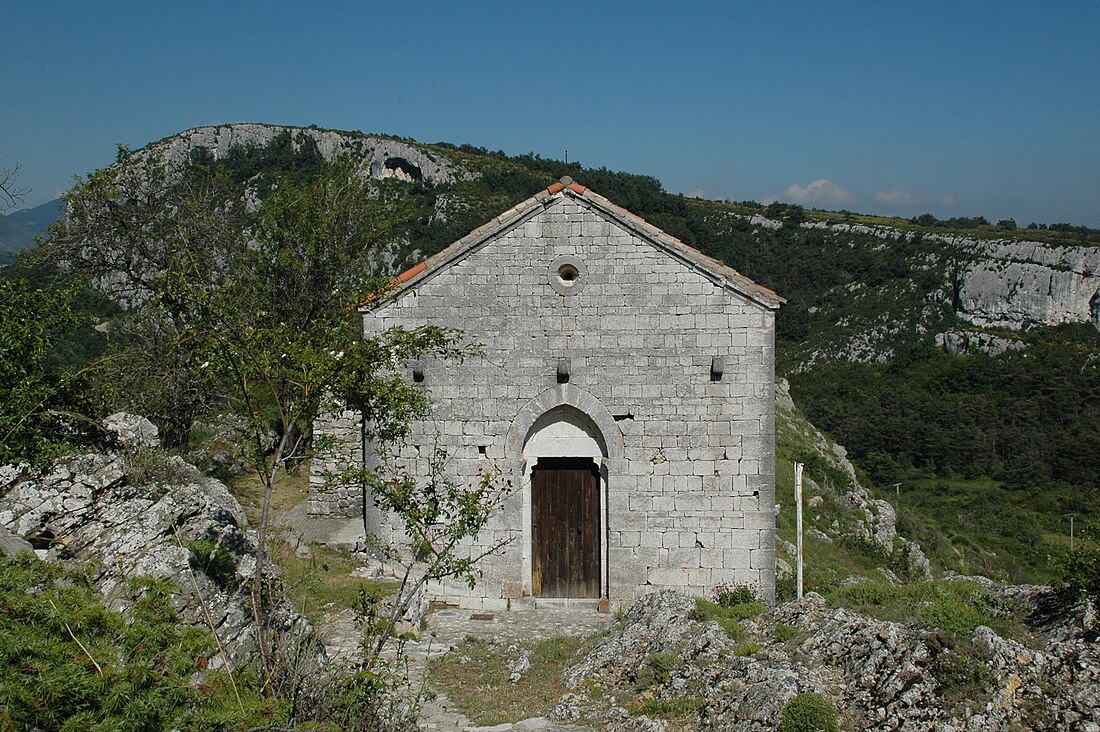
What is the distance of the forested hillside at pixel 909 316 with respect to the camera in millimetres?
43531

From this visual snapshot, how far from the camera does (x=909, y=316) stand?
64688 millimetres

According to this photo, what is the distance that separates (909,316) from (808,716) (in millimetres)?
63890

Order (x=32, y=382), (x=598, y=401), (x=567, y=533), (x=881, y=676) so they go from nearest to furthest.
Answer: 1. (x=881, y=676)
2. (x=32, y=382)
3. (x=598, y=401)
4. (x=567, y=533)

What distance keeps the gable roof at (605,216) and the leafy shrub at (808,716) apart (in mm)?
6501

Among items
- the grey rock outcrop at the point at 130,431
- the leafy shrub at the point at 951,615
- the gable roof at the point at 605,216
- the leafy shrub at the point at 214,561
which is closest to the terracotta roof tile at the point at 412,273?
the gable roof at the point at 605,216

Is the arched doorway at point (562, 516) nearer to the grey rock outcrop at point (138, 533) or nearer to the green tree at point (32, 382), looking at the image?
the grey rock outcrop at point (138, 533)

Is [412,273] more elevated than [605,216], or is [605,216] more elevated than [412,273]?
[605,216]

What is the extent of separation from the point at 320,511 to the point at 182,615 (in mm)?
10121

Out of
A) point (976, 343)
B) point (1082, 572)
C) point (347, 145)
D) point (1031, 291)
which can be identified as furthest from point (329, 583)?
point (347, 145)

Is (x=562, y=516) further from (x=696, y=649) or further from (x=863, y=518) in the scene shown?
(x=863, y=518)

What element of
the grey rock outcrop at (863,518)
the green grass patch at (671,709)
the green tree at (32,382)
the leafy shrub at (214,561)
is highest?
the green tree at (32,382)

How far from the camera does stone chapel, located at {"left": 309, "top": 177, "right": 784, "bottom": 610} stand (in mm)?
12359

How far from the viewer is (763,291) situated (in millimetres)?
12328

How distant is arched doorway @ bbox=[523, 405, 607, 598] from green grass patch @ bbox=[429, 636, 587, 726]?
1.76 metres
